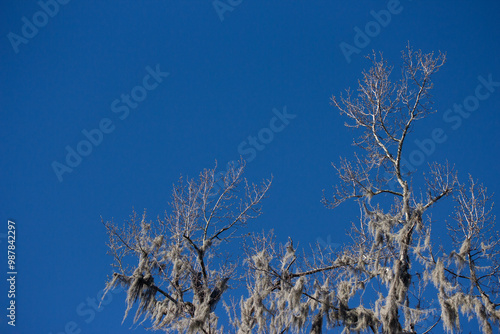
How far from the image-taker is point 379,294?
836 cm

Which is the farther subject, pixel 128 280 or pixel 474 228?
pixel 474 228

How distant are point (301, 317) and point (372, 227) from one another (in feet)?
7.91

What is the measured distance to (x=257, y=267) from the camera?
9.77 metres

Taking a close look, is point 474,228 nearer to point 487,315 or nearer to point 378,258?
point 487,315

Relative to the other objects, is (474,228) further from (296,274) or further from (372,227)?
(296,274)

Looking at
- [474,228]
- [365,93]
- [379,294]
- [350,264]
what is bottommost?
[379,294]

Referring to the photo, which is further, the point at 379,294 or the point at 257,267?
the point at 257,267

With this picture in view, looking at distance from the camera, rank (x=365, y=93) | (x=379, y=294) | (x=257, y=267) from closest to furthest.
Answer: (x=379, y=294)
(x=257, y=267)
(x=365, y=93)

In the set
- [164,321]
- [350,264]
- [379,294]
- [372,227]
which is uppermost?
[372,227]

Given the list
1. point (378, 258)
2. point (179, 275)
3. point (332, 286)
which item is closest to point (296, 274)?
point (332, 286)

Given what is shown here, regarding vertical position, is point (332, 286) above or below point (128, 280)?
above

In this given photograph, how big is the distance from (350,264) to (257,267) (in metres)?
2.10

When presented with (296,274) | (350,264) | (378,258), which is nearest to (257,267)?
(296,274)

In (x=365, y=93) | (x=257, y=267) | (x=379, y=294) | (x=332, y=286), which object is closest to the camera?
(x=379, y=294)
